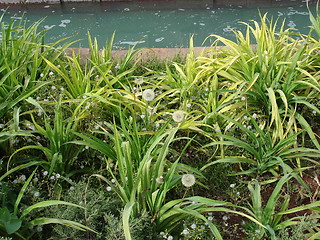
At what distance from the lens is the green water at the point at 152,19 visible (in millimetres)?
4680

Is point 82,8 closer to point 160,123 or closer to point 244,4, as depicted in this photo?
point 244,4

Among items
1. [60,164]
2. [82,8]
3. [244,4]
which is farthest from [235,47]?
[82,8]

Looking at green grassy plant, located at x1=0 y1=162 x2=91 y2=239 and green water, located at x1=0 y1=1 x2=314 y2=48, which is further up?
green water, located at x1=0 y1=1 x2=314 y2=48

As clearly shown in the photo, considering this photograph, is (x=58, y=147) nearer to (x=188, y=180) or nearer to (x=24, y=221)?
(x=24, y=221)

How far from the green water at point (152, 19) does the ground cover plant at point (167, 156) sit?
2.00 m

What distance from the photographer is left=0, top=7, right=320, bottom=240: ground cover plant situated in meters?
1.60

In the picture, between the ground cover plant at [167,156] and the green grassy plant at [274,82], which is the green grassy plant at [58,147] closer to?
the ground cover plant at [167,156]

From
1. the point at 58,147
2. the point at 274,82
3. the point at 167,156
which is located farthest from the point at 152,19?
the point at 58,147

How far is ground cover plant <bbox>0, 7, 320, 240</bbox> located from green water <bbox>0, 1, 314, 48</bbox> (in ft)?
6.58

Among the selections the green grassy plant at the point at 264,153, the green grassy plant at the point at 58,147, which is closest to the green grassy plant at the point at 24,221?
the green grassy plant at the point at 58,147

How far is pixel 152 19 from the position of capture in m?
5.11

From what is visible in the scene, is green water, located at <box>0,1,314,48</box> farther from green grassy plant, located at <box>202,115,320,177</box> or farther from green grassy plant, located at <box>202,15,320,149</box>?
green grassy plant, located at <box>202,115,320,177</box>

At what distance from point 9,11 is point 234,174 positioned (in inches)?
196

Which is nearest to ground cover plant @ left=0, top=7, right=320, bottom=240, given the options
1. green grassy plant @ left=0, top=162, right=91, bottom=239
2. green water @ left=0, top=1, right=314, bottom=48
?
green grassy plant @ left=0, top=162, right=91, bottom=239
